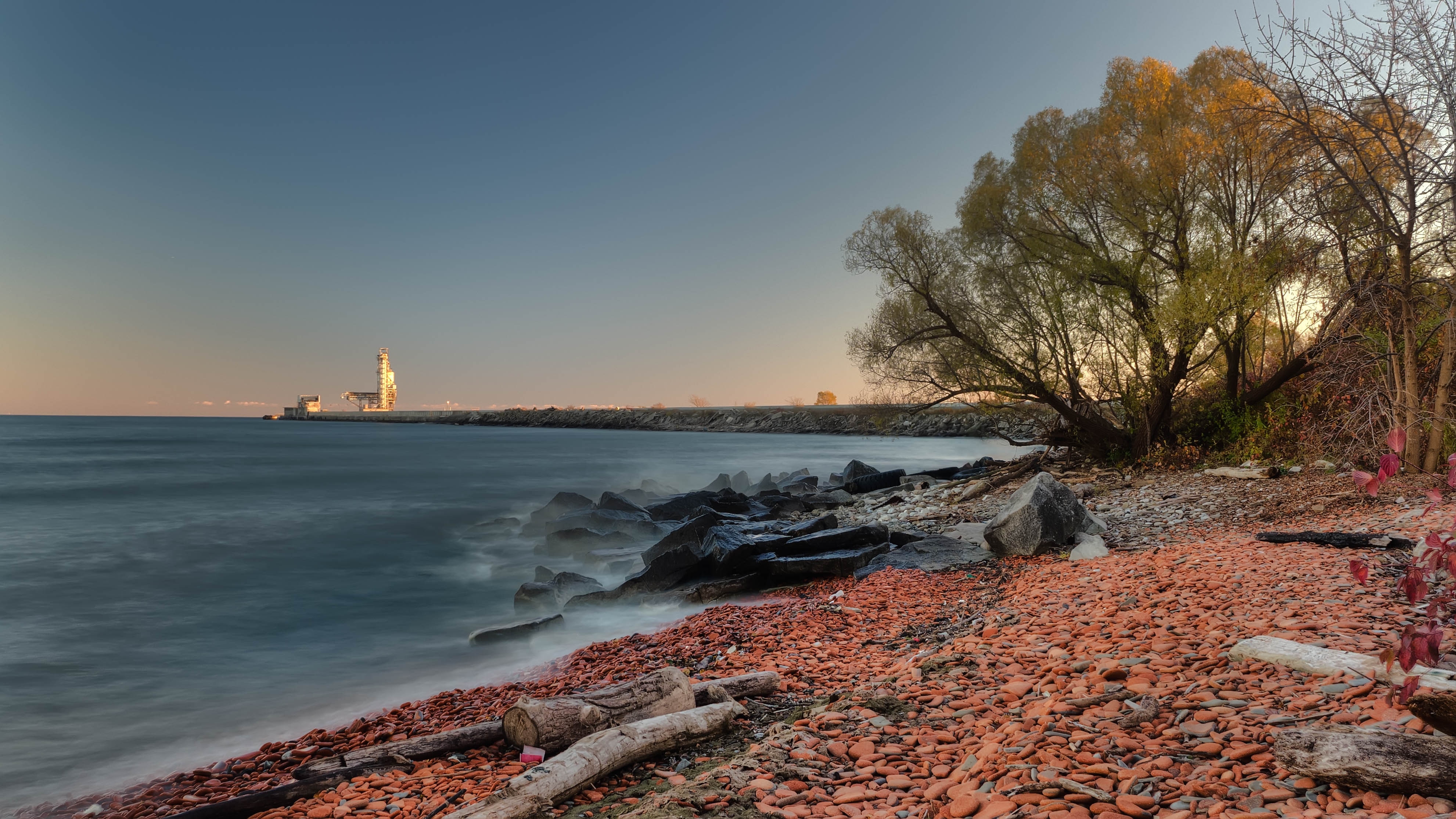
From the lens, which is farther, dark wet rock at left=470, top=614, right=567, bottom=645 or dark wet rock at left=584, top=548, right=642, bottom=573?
dark wet rock at left=584, top=548, right=642, bottom=573

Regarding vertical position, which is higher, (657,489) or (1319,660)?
(1319,660)

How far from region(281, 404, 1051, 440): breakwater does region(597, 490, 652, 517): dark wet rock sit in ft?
21.6

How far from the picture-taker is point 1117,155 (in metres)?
Result: 15.6

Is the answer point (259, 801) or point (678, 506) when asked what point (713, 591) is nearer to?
point (259, 801)

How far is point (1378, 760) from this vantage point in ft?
8.23

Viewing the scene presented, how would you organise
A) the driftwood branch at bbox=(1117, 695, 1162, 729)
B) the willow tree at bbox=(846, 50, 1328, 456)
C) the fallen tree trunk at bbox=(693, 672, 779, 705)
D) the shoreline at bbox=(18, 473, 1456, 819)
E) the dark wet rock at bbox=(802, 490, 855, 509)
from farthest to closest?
the dark wet rock at bbox=(802, 490, 855, 509) → the willow tree at bbox=(846, 50, 1328, 456) → the fallen tree trunk at bbox=(693, 672, 779, 705) → the driftwood branch at bbox=(1117, 695, 1162, 729) → the shoreline at bbox=(18, 473, 1456, 819)

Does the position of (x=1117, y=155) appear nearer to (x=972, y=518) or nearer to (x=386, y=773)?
(x=972, y=518)

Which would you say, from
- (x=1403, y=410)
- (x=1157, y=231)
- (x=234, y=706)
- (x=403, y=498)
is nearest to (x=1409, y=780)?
(x=234, y=706)

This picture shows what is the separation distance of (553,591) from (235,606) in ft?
16.7

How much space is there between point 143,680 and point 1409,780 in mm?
10722

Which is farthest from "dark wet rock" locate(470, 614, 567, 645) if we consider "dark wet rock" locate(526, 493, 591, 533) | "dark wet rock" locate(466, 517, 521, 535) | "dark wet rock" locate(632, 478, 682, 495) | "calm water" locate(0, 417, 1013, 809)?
"dark wet rock" locate(632, 478, 682, 495)

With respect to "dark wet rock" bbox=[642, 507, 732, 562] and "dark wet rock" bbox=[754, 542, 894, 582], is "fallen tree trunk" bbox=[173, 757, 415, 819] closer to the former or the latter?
"dark wet rock" bbox=[754, 542, 894, 582]

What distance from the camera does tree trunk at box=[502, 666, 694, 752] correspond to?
169 inches

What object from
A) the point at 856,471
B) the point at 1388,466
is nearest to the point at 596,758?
the point at 1388,466
